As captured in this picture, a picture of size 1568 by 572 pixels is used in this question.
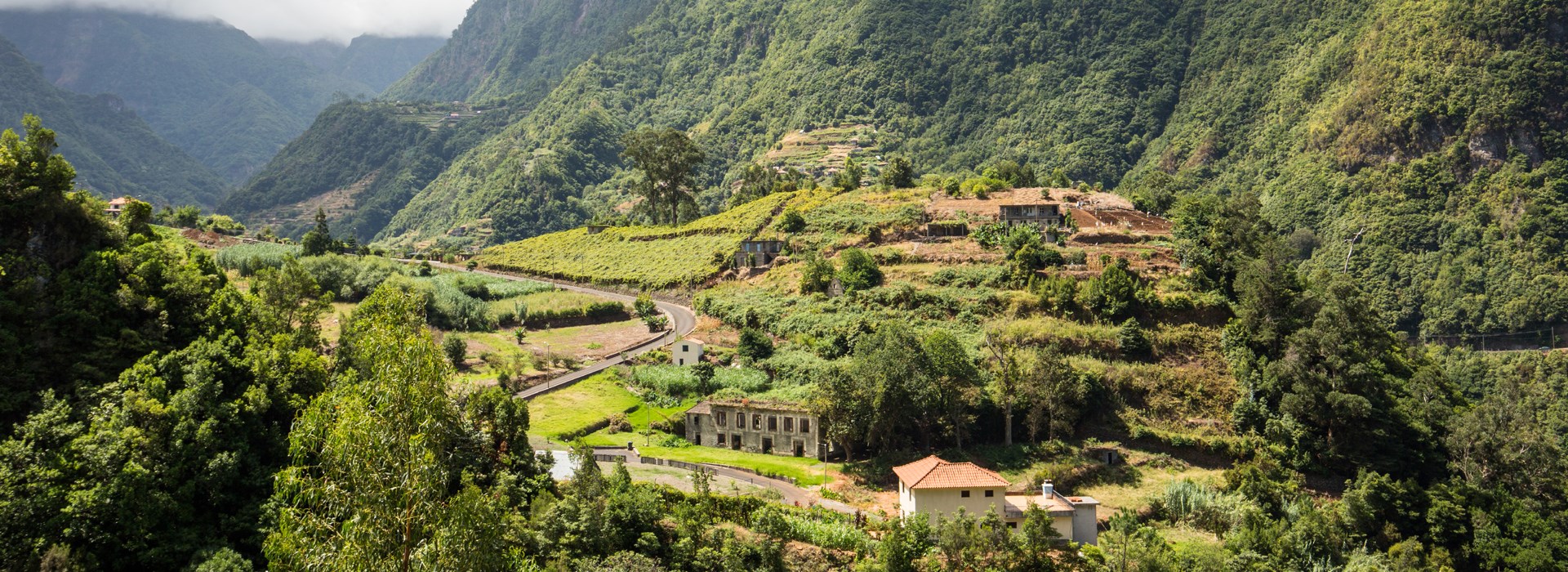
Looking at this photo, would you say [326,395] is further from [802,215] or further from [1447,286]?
[1447,286]

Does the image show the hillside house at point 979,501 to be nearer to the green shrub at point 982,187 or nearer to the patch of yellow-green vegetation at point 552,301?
the patch of yellow-green vegetation at point 552,301

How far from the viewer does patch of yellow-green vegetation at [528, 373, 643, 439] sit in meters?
48.2

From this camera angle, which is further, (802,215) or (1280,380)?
(802,215)

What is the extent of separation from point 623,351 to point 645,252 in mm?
28367

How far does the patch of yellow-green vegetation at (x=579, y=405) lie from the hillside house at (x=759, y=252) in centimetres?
2106

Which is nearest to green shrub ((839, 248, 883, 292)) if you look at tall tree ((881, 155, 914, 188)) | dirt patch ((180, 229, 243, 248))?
tall tree ((881, 155, 914, 188))

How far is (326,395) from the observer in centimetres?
2098

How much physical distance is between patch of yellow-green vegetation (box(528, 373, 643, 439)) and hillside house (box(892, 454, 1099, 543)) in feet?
53.7

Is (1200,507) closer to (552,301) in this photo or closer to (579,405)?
(579,405)

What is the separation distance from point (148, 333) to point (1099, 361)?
1594 inches

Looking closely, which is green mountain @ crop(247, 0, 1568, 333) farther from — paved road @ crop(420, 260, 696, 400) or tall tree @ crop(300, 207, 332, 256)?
tall tree @ crop(300, 207, 332, 256)

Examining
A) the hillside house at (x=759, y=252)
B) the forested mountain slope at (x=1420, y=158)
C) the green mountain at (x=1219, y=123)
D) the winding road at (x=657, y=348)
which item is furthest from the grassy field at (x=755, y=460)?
the forested mountain slope at (x=1420, y=158)

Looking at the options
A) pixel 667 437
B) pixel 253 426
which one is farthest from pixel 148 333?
pixel 667 437

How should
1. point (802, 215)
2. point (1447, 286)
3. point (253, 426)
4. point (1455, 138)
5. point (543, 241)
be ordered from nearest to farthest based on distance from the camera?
point (253, 426)
point (802, 215)
point (543, 241)
point (1447, 286)
point (1455, 138)
